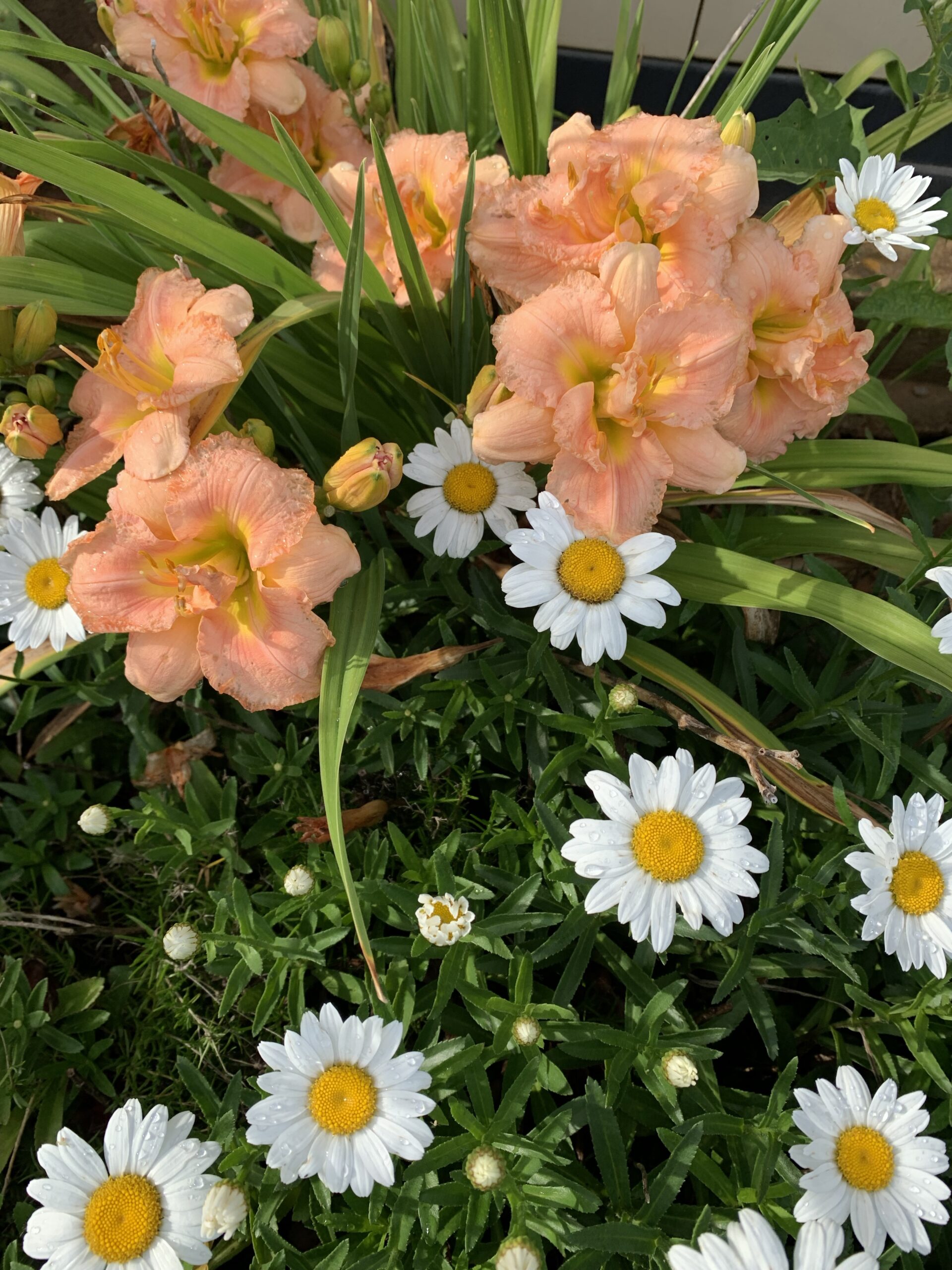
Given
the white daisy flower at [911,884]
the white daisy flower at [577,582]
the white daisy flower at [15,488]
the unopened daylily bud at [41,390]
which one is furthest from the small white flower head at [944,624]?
the white daisy flower at [15,488]

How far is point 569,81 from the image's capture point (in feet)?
6.78

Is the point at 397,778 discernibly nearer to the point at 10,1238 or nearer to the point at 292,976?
the point at 292,976

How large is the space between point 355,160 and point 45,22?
1216 millimetres

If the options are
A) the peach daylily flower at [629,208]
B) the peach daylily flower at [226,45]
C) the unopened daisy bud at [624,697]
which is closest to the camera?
the peach daylily flower at [629,208]

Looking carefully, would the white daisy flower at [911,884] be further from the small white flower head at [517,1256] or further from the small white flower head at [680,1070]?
the small white flower head at [517,1256]

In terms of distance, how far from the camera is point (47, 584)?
1.10 m

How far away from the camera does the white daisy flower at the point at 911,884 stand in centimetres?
87

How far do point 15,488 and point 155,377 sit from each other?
1.25ft

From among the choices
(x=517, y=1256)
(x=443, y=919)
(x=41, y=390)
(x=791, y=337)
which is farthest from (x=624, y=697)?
(x=41, y=390)

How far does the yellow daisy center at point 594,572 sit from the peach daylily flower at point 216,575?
0.24 meters

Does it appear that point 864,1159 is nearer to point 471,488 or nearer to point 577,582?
point 577,582

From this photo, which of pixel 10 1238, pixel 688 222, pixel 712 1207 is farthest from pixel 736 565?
pixel 10 1238

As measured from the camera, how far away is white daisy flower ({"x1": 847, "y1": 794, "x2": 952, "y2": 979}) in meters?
0.87

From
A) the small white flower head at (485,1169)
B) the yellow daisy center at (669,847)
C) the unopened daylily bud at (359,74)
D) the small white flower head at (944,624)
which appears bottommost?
the small white flower head at (485,1169)
